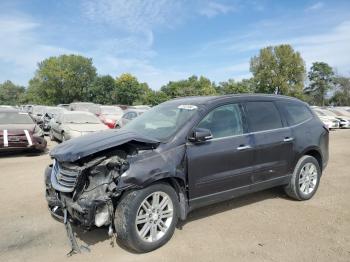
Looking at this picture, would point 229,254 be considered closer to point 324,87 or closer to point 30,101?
point 324,87

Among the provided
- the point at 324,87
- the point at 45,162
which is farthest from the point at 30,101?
the point at 45,162

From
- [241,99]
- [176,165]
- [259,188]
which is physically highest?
[241,99]

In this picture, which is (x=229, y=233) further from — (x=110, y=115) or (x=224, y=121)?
(x=110, y=115)

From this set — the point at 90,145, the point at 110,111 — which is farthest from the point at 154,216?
the point at 110,111

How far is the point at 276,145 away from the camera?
550 centimetres

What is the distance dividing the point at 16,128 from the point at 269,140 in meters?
8.10

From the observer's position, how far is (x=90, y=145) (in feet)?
13.5

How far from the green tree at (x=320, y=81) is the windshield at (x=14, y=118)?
72755mm

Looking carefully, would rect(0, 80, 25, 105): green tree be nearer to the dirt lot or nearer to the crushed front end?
the dirt lot

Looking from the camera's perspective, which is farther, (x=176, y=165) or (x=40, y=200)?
(x=40, y=200)

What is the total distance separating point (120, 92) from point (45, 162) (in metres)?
60.8

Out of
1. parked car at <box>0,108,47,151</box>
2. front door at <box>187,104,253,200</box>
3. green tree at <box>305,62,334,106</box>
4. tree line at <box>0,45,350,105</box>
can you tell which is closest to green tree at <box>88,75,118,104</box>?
tree line at <box>0,45,350,105</box>

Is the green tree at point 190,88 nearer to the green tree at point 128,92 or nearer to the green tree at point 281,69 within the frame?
the green tree at point 128,92

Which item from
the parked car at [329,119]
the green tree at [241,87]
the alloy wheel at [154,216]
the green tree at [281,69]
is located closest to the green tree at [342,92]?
the green tree at [281,69]
